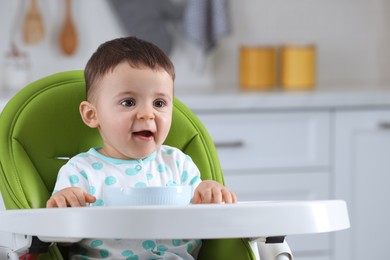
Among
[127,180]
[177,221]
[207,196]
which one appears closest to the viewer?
[177,221]

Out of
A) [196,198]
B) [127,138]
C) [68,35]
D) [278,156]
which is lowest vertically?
[278,156]

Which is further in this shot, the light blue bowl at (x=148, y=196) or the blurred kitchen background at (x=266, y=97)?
the blurred kitchen background at (x=266, y=97)

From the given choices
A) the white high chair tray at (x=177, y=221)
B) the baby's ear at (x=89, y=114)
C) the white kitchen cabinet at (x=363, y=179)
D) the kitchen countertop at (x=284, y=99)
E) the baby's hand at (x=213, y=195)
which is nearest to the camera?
the white high chair tray at (x=177, y=221)

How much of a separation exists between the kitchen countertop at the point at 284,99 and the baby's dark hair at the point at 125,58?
1.38m

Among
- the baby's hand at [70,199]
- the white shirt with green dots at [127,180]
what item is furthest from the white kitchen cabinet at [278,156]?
the baby's hand at [70,199]

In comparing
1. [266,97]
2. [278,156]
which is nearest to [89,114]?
[266,97]

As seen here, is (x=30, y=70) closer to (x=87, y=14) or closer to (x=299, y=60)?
(x=87, y=14)

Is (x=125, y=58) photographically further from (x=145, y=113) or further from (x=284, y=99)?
(x=284, y=99)

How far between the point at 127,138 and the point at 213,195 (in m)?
0.21

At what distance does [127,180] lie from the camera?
6.56ft

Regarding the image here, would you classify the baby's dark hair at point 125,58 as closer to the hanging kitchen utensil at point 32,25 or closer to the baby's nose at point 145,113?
the baby's nose at point 145,113

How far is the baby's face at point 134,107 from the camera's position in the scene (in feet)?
6.30

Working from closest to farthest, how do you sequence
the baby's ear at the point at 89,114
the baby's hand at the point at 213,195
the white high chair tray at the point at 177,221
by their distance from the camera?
the white high chair tray at the point at 177,221 → the baby's hand at the point at 213,195 → the baby's ear at the point at 89,114

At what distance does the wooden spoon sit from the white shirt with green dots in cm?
181
